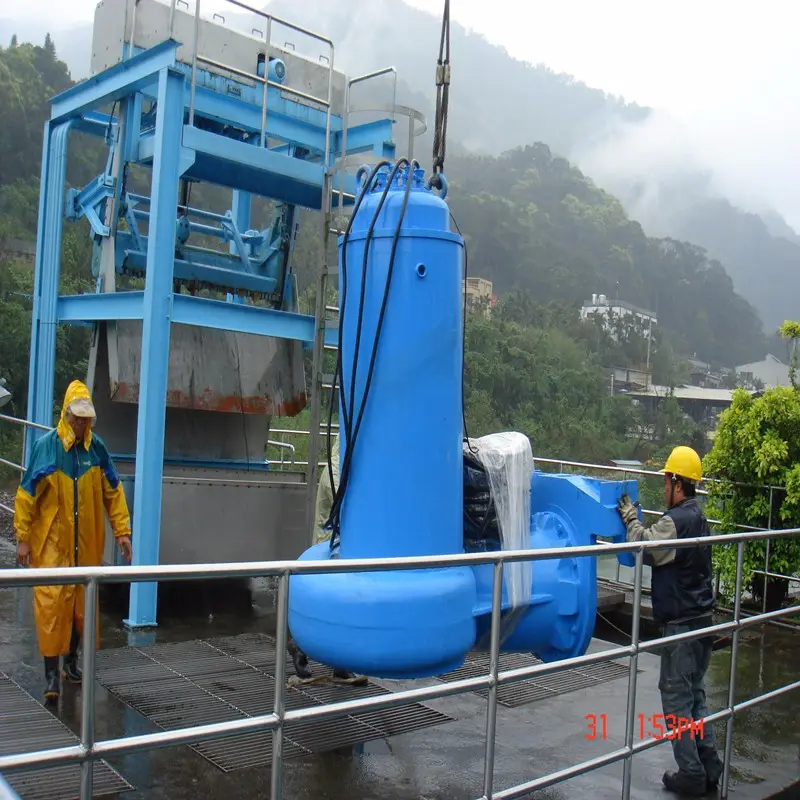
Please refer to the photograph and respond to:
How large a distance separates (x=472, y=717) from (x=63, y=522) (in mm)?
2450

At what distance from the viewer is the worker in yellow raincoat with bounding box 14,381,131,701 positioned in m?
4.59

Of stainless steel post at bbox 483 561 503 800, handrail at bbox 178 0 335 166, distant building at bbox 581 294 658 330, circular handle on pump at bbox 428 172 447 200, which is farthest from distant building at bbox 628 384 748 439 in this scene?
stainless steel post at bbox 483 561 503 800

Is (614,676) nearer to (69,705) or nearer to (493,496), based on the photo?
(493,496)

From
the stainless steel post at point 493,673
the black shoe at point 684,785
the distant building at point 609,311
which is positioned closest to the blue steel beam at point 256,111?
the stainless steel post at point 493,673

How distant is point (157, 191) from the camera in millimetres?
6008

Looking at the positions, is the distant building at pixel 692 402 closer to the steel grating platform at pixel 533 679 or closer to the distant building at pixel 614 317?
the distant building at pixel 614 317

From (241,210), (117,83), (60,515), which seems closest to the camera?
(60,515)

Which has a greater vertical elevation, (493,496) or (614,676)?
(493,496)

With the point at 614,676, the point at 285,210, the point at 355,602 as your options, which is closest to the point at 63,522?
the point at 355,602

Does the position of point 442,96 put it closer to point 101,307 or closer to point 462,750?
point 462,750

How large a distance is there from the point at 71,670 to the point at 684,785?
3.28 meters

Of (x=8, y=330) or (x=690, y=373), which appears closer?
(x=8, y=330)

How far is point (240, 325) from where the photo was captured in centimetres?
652

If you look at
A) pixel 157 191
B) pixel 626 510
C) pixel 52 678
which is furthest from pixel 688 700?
pixel 157 191
